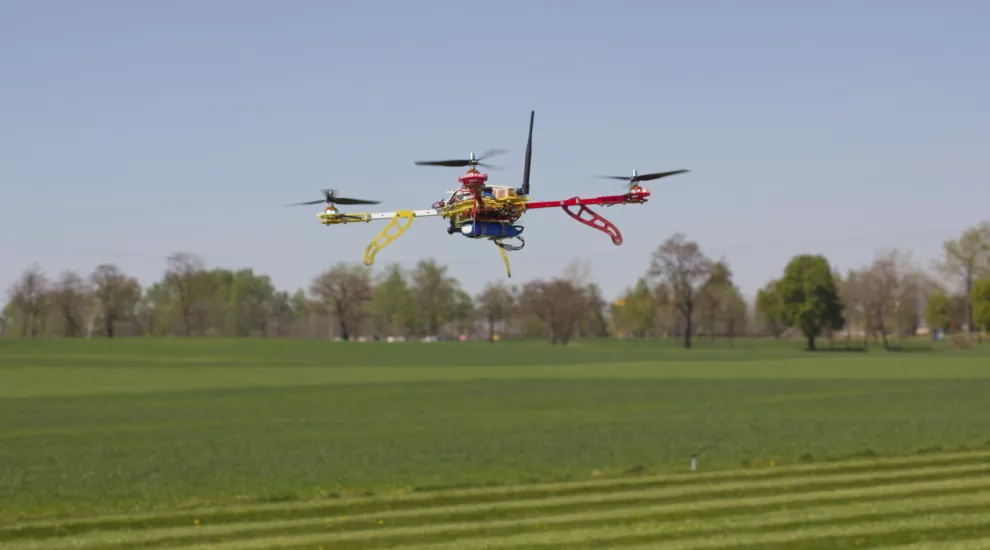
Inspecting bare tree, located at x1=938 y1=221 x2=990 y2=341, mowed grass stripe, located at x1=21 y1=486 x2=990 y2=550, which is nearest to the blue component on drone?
mowed grass stripe, located at x1=21 y1=486 x2=990 y2=550

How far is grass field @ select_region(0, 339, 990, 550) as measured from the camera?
26.9 m

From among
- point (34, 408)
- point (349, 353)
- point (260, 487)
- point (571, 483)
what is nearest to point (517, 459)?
point (571, 483)

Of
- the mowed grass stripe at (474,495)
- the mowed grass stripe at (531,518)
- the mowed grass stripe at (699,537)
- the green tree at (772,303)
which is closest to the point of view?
the mowed grass stripe at (699,537)

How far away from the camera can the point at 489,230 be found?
15.3 feet

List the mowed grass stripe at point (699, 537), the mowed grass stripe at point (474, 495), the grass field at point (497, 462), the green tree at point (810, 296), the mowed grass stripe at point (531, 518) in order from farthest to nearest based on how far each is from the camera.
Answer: the green tree at point (810, 296), the mowed grass stripe at point (474, 495), the grass field at point (497, 462), the mowed grass stripe at point (531, 518), the mowed grass stripe at point (699, 537)

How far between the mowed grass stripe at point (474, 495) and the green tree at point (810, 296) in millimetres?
130170

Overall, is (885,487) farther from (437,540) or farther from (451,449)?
(451,449)

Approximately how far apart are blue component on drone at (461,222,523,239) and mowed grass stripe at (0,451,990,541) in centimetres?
2660

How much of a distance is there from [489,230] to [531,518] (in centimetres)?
2554

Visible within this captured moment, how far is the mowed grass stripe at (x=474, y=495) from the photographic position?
29.4m

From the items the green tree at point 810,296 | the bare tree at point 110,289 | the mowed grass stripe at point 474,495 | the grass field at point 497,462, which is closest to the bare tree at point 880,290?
the green tree at point 810,296

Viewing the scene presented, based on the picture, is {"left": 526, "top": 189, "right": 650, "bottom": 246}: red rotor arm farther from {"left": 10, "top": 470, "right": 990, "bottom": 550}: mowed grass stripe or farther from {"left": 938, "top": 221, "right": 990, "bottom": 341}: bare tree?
{"left": 938, "top": 221, "right": 990, "bottom": 341}: bare tree

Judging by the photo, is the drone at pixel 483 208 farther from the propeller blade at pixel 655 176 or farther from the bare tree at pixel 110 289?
the bare tree at pixel 110 289

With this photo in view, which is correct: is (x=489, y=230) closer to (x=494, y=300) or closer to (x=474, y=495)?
(x=494, y=300)
